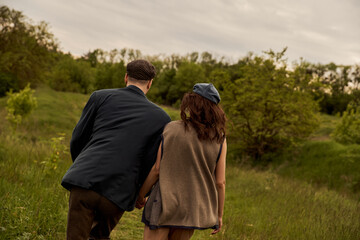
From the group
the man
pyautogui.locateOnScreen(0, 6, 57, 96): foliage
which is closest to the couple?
the man

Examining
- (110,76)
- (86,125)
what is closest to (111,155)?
(86,125)

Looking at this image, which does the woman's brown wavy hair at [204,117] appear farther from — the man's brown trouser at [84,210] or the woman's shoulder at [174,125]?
the man's brown trouser at [84,210]

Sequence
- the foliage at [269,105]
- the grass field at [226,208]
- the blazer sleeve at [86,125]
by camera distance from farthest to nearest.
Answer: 1. the foliage at [269,105]
2. the grass field at [226,208]
3. the blazer sleeve at [86,125]

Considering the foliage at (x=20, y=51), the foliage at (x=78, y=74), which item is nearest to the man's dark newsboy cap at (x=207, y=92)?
the foliage at (x=20, y=51)

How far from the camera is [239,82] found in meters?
18.6

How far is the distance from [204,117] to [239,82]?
16.5 m

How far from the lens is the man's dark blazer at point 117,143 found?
246cm

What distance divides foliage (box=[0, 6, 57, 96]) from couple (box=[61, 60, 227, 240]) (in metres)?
37.0

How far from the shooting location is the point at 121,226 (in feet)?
17.7

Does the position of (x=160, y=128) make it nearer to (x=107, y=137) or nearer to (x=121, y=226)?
(x=107, y=137)

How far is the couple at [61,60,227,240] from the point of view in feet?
7.97

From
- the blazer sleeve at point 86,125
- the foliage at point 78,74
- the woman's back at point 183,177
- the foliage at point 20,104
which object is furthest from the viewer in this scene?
the foliage at point 78,74

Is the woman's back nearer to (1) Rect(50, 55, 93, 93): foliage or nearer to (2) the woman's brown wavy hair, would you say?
(2) the woman's brown wavy hair

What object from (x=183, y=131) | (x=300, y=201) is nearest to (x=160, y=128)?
(x=183, y=131)
